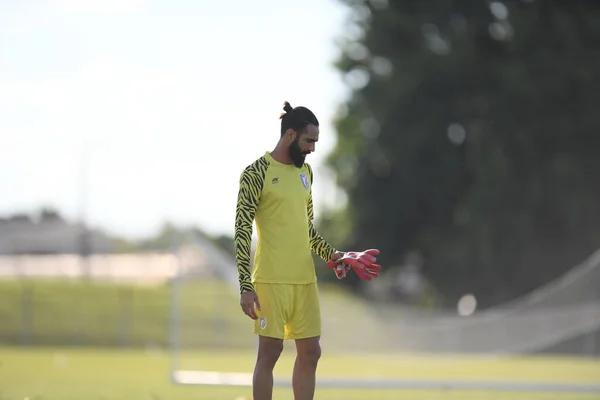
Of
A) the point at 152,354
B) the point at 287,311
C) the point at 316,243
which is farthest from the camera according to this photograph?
the point at 152,354

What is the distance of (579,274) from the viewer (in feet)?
63.5

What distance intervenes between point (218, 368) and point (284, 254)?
13915mm

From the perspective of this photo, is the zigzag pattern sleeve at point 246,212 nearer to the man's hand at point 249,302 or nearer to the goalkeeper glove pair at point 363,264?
the man's hand at point 249,302

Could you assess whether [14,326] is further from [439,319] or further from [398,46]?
[398,46]

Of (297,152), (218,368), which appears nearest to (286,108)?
(297,152)

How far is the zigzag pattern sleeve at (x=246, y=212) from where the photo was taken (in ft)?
25.3

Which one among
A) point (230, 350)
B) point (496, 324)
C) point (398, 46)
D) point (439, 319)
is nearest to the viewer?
point (496, 324)

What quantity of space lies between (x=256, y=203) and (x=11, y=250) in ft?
82.5

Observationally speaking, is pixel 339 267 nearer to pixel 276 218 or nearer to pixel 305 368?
pixel 276 218

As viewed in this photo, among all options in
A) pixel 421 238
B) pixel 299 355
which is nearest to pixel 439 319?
pixel 421 238

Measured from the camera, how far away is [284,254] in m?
7.97

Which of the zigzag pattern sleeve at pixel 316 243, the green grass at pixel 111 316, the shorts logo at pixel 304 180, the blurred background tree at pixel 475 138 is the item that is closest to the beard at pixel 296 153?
the shorts logo at pixel 304 180

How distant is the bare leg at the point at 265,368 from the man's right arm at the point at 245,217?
0.41 m

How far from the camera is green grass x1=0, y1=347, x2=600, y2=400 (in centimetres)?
1336
